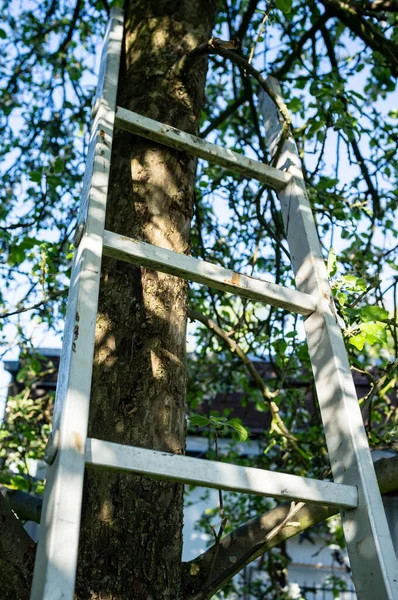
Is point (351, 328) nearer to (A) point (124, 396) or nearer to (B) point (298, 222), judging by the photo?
(B) point (298, 222)

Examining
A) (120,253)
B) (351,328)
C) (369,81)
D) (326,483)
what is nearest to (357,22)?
Result: (369,81)

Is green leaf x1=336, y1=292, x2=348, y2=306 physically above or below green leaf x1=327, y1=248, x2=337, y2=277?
below

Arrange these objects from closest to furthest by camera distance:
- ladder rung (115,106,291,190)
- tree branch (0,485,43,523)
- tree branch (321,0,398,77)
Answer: ladder rung (115,106,291,190)
tree branch (0,485,43,523)
tree branch (321,0,398,77)

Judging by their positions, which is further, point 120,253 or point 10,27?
point 10,27

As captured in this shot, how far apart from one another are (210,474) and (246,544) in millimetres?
737

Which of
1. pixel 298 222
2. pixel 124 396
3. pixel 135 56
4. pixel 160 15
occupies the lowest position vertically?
pixel 124 396

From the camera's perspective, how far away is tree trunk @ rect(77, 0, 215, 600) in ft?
4.75

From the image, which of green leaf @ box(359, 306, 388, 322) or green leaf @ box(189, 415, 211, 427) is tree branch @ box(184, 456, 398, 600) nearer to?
green leaf @ box(189, 415, 211, 427)

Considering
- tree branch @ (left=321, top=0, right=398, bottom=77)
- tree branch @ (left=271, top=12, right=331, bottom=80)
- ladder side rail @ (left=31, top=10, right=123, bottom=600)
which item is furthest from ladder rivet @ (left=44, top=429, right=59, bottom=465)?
tree branch @ (left=271, top=12, right=331, bottom=80)

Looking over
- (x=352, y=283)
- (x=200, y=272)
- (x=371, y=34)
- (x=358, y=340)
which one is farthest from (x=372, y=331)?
(x=371, y=34)

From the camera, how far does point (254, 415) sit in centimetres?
966

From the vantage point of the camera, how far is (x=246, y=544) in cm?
181

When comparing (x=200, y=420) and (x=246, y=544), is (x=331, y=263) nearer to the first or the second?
(x=200, y=420)

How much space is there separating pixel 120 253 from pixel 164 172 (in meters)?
0.66
